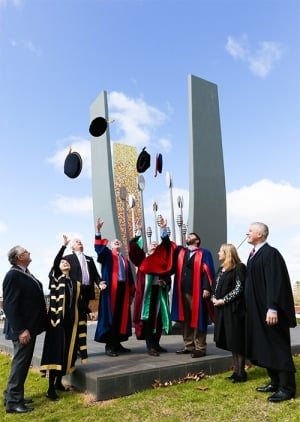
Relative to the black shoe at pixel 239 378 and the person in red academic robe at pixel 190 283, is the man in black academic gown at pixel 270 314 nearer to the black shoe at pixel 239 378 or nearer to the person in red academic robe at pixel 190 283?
the black shoe at pixel 239 378

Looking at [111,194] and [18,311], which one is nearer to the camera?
[18,311]

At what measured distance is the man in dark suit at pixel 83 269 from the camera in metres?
5.20

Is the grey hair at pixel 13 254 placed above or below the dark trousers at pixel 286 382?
above

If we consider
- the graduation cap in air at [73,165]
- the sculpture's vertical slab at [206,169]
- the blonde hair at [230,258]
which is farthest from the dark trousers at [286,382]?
the sculpture's vertical slab at [206,169]

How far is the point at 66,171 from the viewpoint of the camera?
6.59 m

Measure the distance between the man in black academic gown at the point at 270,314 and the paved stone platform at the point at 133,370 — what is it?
2.93 feet

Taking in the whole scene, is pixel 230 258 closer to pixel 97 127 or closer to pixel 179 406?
pixel 179 406

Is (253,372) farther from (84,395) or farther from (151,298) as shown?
(84,395)

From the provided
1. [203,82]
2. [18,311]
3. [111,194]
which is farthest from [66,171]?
[203,82]

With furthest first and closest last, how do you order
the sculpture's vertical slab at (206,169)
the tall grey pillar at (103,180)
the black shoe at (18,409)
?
the tall grey pillar at (103,180) < the sculpture's vertical slab at (206,169) < the black shoe at (18,409)

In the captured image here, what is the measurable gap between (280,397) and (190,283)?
171 centimetres

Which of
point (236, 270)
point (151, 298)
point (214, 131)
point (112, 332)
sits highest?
point (214, 131)

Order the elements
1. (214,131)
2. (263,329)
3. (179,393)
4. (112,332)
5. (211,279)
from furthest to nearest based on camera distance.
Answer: (214,131)
(112,332)
(211,279)
(179,393)
(263,329)

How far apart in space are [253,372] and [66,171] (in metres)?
3.90
